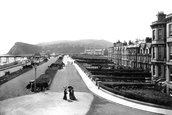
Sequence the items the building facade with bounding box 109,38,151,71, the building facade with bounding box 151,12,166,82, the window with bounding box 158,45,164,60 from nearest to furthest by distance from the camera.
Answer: the building facade with bounding box 151,12,166,82
the window with bounding box 158,45,164,60
the building facade with bounding box 109,38,151,71

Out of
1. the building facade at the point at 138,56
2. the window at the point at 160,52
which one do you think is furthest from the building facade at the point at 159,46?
→ the building facade at the point at 138,56

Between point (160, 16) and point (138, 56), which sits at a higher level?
point (160, 16)

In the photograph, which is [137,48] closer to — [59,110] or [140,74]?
[140,74]

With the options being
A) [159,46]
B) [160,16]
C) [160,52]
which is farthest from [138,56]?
[160,16]

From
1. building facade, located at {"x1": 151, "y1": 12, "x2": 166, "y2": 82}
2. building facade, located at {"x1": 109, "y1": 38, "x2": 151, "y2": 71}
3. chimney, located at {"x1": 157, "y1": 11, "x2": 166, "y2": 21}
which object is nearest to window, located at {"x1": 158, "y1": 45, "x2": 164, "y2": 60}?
building facade, located at {"x1": 151, "y1": 12, "x2": 166, "y2": 82}

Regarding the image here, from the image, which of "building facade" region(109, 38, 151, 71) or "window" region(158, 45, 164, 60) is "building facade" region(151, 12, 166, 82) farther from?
"building facade" region(109, 38, 151, 71)

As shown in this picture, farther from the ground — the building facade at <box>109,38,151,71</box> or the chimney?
the chimney

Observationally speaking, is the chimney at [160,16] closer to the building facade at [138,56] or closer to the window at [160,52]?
the window at [160,52]

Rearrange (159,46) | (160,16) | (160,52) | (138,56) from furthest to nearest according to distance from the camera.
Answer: (138,56) < (160,16) < (160,52) < (159,46)

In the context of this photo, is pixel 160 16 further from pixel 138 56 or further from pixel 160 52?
pixel 138 56

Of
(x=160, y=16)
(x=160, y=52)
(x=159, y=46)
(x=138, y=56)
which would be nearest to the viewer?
(x=159, y=46)

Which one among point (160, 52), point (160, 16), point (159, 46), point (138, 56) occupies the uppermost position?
point (160, 16)

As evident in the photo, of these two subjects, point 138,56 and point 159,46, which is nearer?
point 159,46
